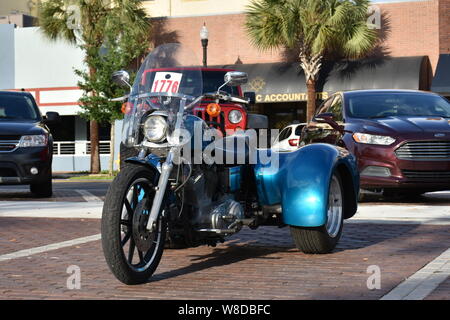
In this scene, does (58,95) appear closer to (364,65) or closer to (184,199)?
(364,65)

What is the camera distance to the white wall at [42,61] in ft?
115

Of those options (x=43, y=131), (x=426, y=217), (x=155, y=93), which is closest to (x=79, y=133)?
(x=43, y=131)

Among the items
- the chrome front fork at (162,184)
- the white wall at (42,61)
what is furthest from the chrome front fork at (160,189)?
the white wall at (42,61)

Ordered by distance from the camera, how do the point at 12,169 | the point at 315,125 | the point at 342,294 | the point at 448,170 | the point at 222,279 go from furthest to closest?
the point at 12,169, the point at 315,125, the point at 448,170, the point at 222,279, the point at 342,294

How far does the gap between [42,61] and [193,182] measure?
3108 cm

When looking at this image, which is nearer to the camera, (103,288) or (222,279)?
→ (103,288)

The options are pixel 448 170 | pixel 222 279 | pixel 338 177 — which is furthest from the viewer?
pixel 448 170

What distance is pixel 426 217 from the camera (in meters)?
9.37

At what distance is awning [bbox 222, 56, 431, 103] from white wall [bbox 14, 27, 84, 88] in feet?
28.2

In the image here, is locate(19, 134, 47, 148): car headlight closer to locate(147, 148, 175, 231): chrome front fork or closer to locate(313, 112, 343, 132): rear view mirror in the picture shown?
locate(313, 112, 343, 132): rear view mirror

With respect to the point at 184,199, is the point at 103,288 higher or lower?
lower

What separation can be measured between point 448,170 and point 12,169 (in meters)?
6.72

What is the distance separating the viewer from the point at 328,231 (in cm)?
688

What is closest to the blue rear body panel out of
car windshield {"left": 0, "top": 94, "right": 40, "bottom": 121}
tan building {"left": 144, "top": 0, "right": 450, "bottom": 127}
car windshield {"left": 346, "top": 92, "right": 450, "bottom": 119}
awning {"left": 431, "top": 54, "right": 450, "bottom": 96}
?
car windshield {"left": 346, "top": 92, "right": 450, "bottom": 119}
